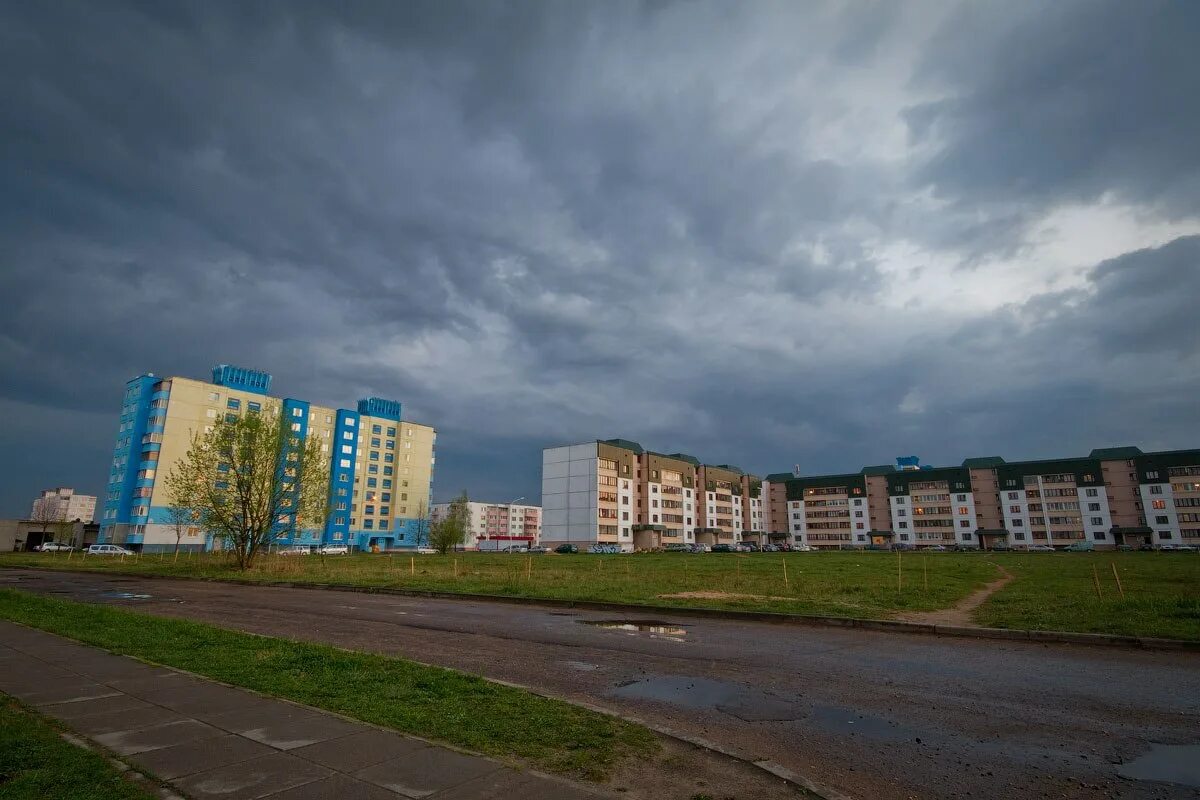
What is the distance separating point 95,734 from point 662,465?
433 ft

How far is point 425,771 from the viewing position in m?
5.37

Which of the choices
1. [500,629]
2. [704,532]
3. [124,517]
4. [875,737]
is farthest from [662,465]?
[875,737]

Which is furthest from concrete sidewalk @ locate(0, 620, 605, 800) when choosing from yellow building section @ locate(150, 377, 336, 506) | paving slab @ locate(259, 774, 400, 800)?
yellow building section @ locate(150, 377, 336, 506)

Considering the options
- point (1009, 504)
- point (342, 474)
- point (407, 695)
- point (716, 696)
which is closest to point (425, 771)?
point (407, 695)

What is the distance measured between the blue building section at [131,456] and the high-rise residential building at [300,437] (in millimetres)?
162

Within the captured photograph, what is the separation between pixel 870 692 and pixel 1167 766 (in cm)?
364

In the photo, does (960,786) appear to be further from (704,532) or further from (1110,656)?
(704,532)

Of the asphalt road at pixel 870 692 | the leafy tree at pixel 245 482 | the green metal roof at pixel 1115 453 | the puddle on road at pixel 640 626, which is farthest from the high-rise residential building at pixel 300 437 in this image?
the green metal roof at pixel 1115 453

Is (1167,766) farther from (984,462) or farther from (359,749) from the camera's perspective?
(984,462)

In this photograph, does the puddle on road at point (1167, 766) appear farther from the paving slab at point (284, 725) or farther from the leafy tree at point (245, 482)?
the leafy tree at point (245, 482)

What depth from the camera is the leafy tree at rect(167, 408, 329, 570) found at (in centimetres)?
4394

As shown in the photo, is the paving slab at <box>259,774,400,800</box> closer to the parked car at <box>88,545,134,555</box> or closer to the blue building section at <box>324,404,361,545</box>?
the parked car at <box>88,545,134,555</box>

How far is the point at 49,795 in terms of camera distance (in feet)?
15.1

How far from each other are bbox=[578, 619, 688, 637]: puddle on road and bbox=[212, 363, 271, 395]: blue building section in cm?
11046
